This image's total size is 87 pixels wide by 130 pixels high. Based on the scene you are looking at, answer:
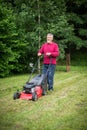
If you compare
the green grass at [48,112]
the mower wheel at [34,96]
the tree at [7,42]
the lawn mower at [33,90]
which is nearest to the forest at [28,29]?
the tree at [7,42]

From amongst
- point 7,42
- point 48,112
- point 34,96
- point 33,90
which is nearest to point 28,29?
point 7,42

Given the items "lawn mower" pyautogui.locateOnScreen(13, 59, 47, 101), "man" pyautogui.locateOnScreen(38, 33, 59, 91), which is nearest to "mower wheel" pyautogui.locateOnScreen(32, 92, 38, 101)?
"lawn mower" pyautogui.locateOnScreen(13, 59, 47, 101)

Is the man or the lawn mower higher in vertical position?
the man

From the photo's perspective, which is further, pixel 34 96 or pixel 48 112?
pixel 34 96

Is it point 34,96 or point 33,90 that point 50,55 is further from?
point 34,96

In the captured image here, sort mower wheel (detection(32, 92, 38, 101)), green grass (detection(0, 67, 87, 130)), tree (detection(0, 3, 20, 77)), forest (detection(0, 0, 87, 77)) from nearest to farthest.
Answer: green grass (detection(0, 67, 87, 130)), mower wheel (detection(32, 92, 38, 101)), tree (detection(0, 3, 20, 77)), forest (detection(0, 0, 87, 77))

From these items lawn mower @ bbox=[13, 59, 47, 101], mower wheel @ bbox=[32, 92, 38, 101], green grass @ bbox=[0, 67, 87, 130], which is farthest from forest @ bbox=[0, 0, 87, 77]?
mower wheel @ bbox=[32, 92, 38, 101]

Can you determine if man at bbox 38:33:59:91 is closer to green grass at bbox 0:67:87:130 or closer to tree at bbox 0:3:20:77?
green grass at bbox 0:67:87:130

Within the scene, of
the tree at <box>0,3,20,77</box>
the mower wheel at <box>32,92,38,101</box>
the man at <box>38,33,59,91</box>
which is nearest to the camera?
the mower wheel at <box>32,92,38,101</box>

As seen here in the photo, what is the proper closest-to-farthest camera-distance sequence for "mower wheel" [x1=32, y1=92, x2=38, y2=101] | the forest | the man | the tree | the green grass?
the green grass, "mower wheel" [x1=32, y1=92, x2=38, y2=101], the man, the tree, the forest

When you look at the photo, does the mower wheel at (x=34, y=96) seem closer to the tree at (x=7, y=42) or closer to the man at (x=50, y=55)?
the man at (x=50, y=55)

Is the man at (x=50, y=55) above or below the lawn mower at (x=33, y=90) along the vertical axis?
above

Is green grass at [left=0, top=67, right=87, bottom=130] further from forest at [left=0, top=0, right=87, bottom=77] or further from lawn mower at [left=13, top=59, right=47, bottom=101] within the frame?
forest at [left=0, top=0, right=87, bottom=77]

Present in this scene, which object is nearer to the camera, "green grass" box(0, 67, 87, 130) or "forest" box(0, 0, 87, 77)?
"green grass" box(0, 67, 87, 130)
